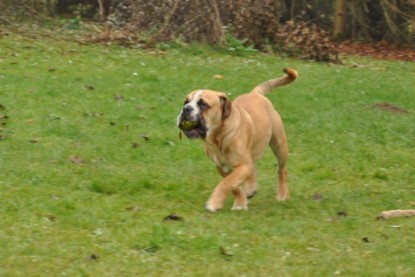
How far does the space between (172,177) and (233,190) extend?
1342 millimetres

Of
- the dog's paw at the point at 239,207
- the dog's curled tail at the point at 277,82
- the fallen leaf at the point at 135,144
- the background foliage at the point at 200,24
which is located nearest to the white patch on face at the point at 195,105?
the dog's paw at the point at 239,207

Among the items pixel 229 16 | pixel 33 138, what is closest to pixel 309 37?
pixel 229 16

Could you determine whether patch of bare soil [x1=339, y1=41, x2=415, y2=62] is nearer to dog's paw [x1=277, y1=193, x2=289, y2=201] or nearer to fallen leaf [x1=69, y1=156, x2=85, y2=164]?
fallen leaf [x1=69, y1=156, x2=85, y2=164]

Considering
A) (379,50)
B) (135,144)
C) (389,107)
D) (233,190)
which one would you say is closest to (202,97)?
(233,190)

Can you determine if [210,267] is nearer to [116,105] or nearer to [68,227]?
[68,227]

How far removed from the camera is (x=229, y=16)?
20109 mm

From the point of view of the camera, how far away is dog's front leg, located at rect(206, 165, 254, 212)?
25.7 ft

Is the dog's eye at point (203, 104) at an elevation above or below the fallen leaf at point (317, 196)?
above

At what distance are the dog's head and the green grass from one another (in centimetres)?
74

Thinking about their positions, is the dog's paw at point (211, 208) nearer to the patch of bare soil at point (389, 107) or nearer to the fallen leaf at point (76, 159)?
the fallen leaf at point (76, 159)

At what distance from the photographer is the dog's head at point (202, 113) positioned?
25.5 ft

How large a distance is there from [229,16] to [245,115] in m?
12.0

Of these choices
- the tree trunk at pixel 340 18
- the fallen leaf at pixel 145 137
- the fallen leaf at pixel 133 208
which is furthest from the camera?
the tree trunk at pixel 340 18

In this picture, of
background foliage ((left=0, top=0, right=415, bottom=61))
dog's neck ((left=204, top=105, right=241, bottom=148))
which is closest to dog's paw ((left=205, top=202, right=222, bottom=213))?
dog's neck ((left=204, top=105, right=241, bottom=148))
